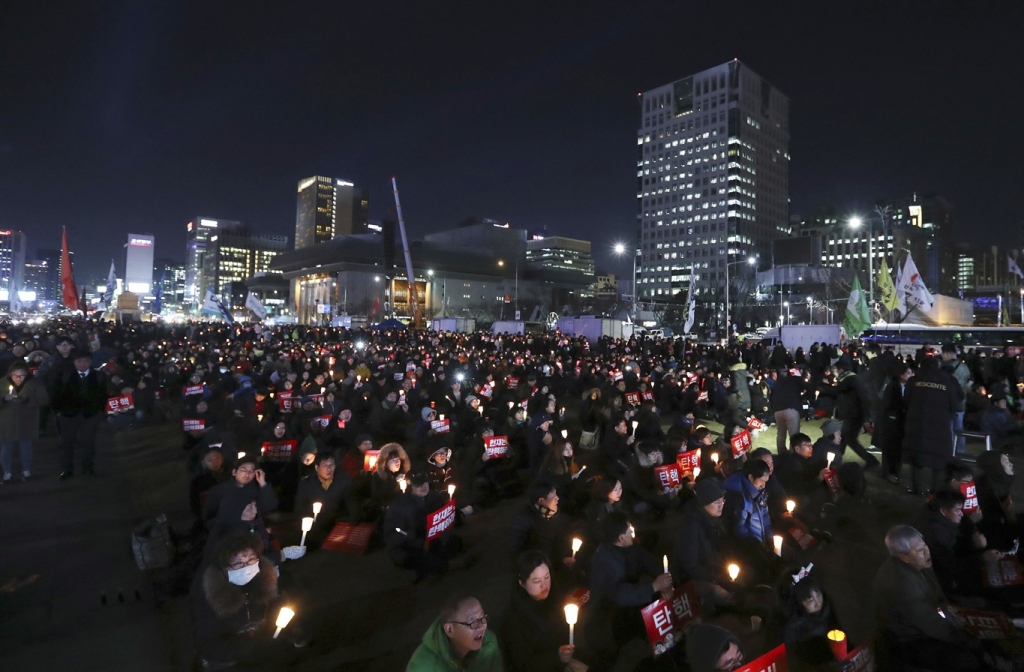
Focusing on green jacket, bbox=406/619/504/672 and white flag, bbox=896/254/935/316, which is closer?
green jacket, bbox=406/619/504/672

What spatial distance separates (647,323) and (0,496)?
239 feet

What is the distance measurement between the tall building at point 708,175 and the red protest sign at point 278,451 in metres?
121

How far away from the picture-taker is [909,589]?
4055mm

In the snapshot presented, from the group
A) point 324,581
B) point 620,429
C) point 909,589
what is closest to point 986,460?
point 909,589

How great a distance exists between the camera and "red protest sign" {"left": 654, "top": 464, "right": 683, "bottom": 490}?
7645 mm

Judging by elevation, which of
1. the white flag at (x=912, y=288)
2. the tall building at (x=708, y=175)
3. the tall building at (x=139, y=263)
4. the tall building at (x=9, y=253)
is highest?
the tall building at (x=708, y=175)

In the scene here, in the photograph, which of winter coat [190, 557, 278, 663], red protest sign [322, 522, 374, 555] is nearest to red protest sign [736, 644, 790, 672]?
winter coat [190, 557, 278, 663]

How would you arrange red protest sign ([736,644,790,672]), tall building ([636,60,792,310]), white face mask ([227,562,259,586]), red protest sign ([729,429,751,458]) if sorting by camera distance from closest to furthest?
red protest sign ([736,644,790,672]) → white face mask ([227,562,259,586]) → red protest sign ([729,429,751,458]) → tall building ([636,60,792,310])

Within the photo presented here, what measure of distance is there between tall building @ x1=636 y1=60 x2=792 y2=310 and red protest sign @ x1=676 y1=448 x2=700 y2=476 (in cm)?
11977

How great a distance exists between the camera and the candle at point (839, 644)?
364cm

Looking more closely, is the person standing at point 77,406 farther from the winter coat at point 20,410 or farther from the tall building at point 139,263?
the tall building at point 139,263

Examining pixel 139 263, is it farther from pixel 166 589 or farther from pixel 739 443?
pixel 739 443

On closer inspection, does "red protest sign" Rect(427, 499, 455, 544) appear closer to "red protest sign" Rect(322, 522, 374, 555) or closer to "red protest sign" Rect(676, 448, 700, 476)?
"red protest sign" Rect(322, 522, 374, 555)

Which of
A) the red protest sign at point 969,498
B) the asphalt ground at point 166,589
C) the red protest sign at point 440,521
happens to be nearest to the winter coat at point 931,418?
the asphalt ground at point 166,589
